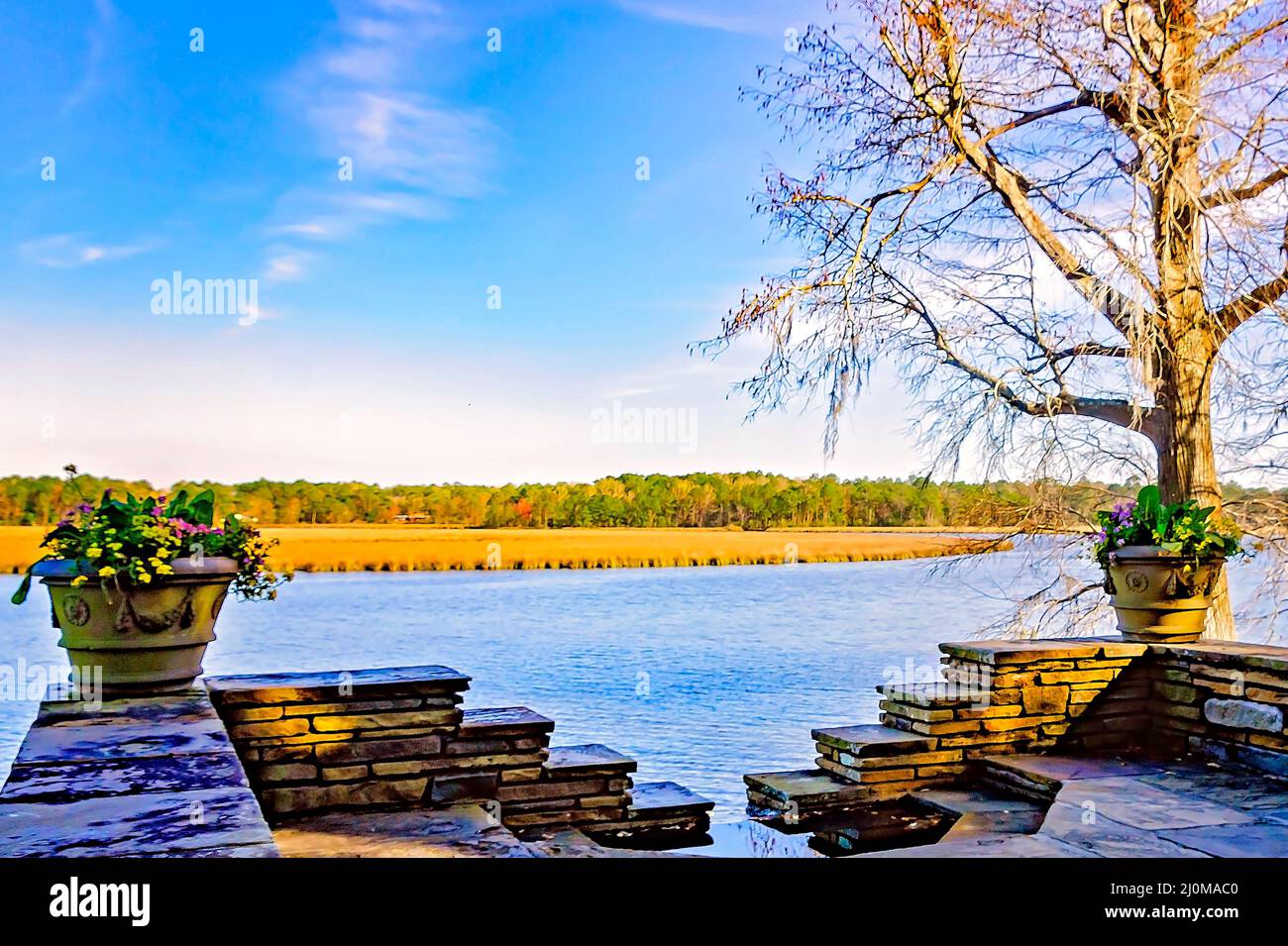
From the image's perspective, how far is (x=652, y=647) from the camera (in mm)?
15711

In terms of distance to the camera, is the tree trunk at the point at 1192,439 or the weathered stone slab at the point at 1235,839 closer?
the weathered stone slab at the point at 1235,839

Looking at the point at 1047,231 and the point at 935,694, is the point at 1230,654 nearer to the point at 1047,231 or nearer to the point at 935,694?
the point at 935,694

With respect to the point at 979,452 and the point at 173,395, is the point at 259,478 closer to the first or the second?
the point at 173,395

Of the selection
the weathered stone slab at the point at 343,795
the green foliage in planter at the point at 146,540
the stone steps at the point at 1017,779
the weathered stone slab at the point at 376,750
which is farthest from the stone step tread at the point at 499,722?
the stone steps at the point at 1017,779

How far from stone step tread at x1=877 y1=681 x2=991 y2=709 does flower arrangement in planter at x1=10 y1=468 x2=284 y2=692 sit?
2698 mm

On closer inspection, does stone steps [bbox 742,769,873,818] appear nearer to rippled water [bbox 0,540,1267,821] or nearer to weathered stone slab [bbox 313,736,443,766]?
rippled water [bbox 0,540,1267,821]

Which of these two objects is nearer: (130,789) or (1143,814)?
(130,789)

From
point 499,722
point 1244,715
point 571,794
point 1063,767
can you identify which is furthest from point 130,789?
point 1244,715

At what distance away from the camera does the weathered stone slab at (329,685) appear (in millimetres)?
3559

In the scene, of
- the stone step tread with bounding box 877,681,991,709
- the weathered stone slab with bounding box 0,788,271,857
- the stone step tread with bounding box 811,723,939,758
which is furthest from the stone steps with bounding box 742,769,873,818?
the weathered stone slab with bounding box 0,788,271,857

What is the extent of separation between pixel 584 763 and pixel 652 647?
11.7 m

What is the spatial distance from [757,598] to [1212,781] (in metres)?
21.1

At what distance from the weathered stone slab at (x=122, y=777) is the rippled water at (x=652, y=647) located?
2.49 meters

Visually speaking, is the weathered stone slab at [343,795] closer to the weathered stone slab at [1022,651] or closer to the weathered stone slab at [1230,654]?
the weathered stone slab at [1022,651]
